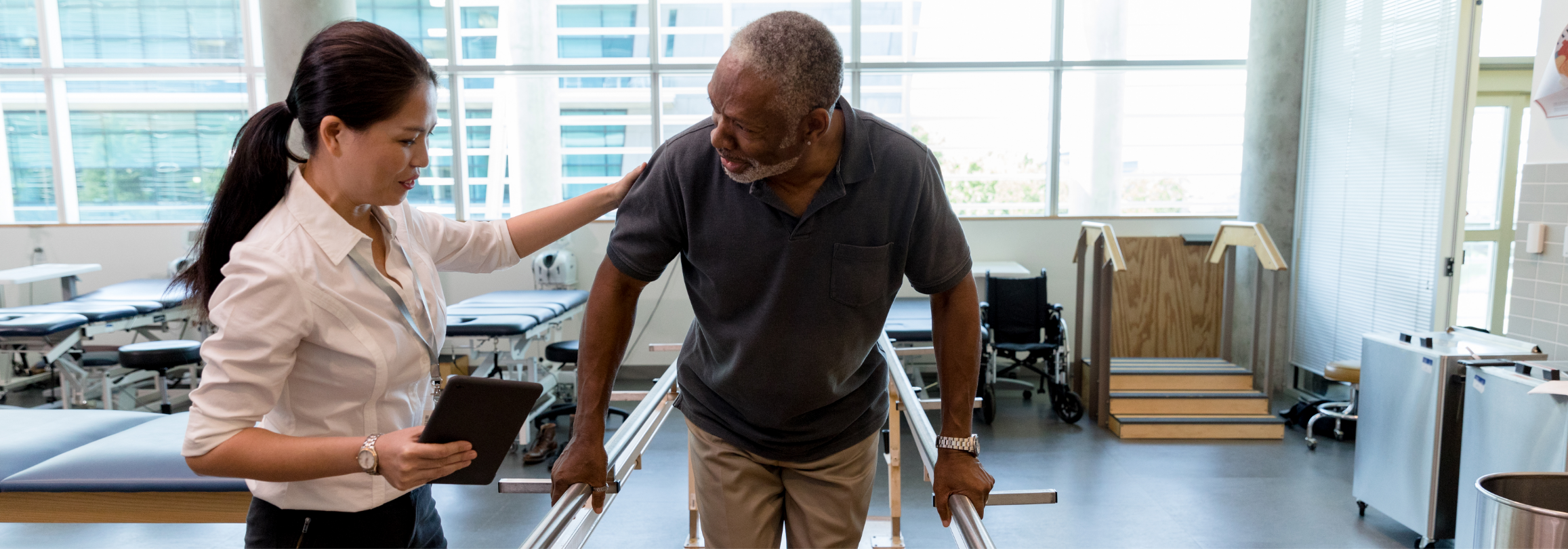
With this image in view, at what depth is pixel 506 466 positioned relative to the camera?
13.8 feet

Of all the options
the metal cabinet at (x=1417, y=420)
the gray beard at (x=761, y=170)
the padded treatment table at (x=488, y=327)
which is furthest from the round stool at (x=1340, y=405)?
the gray beard at (x=761, y=170)

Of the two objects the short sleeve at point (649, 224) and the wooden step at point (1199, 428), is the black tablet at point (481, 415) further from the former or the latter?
the wooden step at point (1199, 428)

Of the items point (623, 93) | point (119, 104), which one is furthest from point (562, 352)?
point (119, 104)

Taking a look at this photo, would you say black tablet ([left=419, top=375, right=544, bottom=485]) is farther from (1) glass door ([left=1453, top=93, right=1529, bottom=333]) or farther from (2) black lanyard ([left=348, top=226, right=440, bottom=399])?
(1) glass door ([left=1453, top=93, right=1529, bottom=333])

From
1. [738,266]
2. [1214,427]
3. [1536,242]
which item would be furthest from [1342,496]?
[738,266]

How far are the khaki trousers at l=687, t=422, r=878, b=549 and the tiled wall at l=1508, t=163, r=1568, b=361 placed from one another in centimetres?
300

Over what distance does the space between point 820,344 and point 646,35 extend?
5.35 meters

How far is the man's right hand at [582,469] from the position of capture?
4.51 feet

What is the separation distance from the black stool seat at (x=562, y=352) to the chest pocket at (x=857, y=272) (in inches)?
128

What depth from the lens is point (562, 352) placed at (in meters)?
4.55

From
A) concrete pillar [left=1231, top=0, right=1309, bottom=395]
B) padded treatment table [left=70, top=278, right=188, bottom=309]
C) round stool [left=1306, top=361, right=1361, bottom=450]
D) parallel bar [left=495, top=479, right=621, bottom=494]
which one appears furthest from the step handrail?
padded treatment table [left=70, top=278, right=188, bottom=309]

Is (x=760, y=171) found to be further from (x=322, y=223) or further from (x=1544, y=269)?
(x=1544, y=269)

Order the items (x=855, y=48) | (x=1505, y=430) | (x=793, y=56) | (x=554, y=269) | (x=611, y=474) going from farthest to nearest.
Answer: (x=855, y=48), (x=554, y=269), (x=1505, y=430), (x=611, y=474), (x=793, y=56)

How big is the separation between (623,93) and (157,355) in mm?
3367
